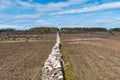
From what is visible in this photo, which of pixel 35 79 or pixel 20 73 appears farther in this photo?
pixel 20 73

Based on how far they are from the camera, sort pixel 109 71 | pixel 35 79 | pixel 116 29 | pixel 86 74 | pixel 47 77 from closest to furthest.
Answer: pixel 47 77
pixel 35 79
pixel 86 74
pixel 109 71
pixel 116 29

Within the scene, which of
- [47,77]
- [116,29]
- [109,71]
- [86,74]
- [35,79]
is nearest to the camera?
[47,77]

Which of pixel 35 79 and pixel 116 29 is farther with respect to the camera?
pixel 116 29

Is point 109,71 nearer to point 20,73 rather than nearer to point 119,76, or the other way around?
point 119,76

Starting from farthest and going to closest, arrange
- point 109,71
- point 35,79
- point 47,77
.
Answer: point 109,71, point 35,79, point 47,77

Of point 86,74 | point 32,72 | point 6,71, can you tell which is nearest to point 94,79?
point 86,74

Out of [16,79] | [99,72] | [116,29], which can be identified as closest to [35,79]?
[16,79]

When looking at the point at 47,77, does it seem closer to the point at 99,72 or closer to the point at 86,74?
the point at 86,74
